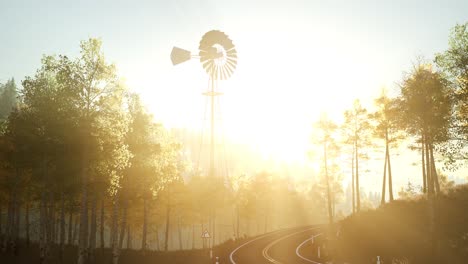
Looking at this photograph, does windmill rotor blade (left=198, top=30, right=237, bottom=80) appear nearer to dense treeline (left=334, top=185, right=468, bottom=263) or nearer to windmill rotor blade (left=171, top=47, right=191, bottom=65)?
windmill rotor blade (left=171, top=47, right=191, bottom=65)

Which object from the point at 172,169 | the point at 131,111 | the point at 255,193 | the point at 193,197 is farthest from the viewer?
the point at 255,193

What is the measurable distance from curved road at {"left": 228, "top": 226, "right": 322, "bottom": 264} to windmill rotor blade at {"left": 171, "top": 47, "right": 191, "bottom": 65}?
24.8 meters

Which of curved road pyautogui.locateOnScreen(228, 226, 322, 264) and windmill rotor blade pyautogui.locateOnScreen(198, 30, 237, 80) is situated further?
windmill rotor blade pyautogui.locateOnScreen(198, 30, 237, 80)

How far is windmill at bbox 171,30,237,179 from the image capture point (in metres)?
42.8

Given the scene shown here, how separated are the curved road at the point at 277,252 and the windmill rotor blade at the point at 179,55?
24762 millimetres

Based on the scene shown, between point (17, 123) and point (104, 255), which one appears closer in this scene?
point (17, 123)

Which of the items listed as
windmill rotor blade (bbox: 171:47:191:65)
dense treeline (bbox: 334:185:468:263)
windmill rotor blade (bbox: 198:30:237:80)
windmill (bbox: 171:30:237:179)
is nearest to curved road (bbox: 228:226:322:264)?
dense treeline (bbox: 334:185:468:263)

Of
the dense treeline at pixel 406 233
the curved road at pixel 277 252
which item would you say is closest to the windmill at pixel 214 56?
the curved road at pixel 277 252

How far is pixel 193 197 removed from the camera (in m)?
42.0

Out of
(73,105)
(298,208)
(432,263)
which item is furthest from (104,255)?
(298,208)

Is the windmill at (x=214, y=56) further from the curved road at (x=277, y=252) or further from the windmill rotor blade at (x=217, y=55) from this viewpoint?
the curved road at (x=277, y=252)

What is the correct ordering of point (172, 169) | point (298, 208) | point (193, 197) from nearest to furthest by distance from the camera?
point (172, 169), point (193, 197), point (298, 208)

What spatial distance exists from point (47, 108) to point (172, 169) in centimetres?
1208

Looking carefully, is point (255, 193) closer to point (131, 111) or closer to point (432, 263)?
point (131, 111)
